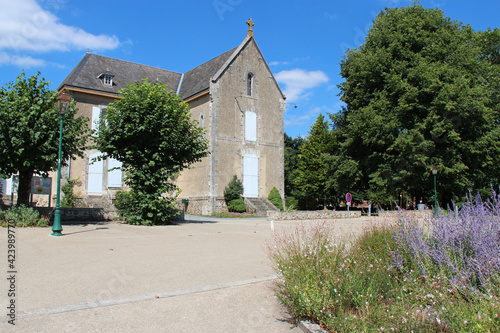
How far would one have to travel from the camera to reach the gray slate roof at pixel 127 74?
25042 mm

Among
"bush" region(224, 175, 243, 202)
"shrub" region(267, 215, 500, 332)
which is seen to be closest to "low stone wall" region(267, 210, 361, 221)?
"bush" region(224, 175, 243, 202)

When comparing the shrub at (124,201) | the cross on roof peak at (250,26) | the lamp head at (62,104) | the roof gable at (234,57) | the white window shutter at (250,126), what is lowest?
the shrub at (124,201)

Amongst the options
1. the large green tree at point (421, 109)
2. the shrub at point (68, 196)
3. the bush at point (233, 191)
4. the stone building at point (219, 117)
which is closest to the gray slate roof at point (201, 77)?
the stone building at point (219, 117)

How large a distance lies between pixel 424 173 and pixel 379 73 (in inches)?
270

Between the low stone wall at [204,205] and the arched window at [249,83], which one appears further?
the arched window at [249,83]

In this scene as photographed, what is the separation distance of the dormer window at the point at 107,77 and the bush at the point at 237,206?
11.7m

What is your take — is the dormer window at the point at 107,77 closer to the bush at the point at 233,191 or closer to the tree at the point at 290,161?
the bush at the point at 233,191

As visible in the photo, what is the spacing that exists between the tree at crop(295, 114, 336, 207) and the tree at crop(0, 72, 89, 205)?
83.9 ft

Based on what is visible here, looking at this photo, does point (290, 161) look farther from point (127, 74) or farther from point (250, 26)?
point (127, 74)

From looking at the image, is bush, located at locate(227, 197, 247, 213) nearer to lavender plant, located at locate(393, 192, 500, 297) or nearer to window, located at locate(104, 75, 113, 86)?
window, located at locate(104, 75, 113, 86)

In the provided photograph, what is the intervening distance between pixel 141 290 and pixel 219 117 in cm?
2132

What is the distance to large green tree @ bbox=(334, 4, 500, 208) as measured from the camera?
20.8 m

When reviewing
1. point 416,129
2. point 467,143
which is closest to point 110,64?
point 416,129

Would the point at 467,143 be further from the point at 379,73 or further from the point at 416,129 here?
the point at 379,73
